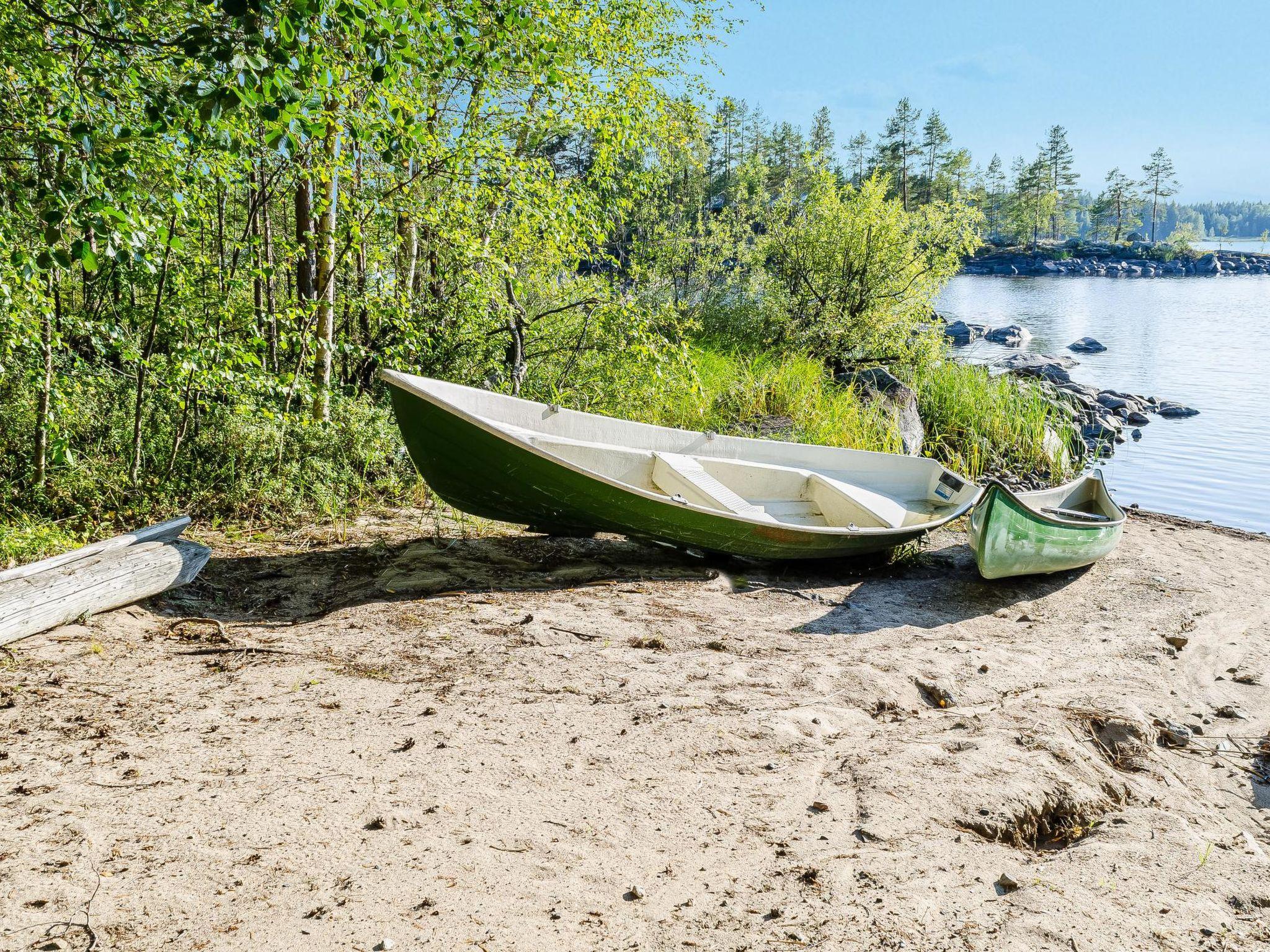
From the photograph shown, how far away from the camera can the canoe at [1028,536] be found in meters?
5.88

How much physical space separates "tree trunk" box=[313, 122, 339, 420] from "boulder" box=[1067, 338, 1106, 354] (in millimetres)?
25206

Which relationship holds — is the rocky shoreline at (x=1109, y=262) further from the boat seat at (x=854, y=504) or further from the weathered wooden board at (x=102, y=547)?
the weathered wooden board at (x=102, y=547)

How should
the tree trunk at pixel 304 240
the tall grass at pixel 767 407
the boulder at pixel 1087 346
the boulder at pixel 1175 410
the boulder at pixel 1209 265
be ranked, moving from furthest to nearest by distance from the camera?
1. the boulder at pixel 1209 265
2. the boulder at pixel 1087 346
3. the boulder at pixel 1175 410
4. the tall grass at pixel 767 407
5. the tree trunk at pixel 304 240

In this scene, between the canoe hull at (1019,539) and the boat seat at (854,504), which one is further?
the boat seat at (854,504)

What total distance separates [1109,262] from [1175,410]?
65.9 m

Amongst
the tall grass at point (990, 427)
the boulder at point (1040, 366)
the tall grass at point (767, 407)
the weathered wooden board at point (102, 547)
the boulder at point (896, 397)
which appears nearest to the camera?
the weathered wooden board at point (102, 547)

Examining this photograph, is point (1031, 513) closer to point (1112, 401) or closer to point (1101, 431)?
point (1101, 431)

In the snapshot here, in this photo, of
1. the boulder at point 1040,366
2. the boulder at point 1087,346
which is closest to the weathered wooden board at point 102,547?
the boulder at point 1040,366

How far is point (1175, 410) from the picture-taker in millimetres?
16234

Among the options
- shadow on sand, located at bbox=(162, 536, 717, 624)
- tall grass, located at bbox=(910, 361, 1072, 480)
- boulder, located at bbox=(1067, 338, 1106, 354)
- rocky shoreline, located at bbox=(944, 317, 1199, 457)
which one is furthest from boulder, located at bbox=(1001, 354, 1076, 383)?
shadow on sand, located at bbox=(162, 536, 717, 624)

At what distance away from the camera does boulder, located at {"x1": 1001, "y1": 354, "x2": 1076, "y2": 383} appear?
17.7 metres

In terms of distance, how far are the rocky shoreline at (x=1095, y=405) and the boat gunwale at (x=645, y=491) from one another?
7030mm

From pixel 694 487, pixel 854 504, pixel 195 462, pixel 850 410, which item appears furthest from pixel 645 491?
pixel 850 410

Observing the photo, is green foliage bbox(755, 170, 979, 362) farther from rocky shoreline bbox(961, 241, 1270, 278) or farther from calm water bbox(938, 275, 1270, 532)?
rocky shoreline bbox(961, 241, 1270, 278)
